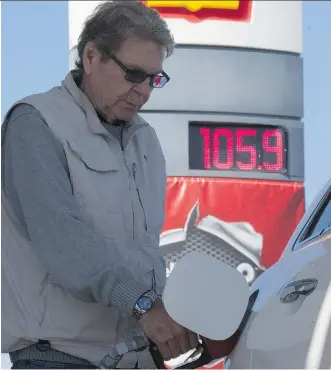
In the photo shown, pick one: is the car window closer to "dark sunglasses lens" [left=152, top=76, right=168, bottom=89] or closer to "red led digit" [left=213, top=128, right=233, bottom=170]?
"dark sunglasses lens" [left=152, top=76, right=168, bottom=89]

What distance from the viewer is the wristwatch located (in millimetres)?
2378

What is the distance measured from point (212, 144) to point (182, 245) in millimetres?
1005

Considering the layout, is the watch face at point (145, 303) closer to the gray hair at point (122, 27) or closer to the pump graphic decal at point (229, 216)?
the gray hair at point (122, 27)

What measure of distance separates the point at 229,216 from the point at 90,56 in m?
6.80

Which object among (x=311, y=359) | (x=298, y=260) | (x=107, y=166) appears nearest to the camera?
(x=311, y=359)

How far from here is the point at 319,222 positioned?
8.13ft

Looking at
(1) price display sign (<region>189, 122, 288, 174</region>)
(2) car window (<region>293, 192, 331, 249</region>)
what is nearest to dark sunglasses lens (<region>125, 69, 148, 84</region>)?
(2) car window (<region>293, 192, 331, 249</region>)

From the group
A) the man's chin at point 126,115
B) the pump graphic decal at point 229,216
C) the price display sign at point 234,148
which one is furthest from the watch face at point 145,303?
the price display sign at point 234,148

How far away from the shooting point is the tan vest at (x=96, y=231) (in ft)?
8.54

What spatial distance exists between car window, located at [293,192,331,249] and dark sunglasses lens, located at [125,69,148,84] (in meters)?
0.59

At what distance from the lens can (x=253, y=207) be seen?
956cm

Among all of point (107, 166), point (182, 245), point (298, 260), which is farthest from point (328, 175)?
point (182, 245)

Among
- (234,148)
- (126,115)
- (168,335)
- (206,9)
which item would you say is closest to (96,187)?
(126,115)

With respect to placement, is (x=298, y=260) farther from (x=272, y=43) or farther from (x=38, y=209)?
(x=272, y=43)
